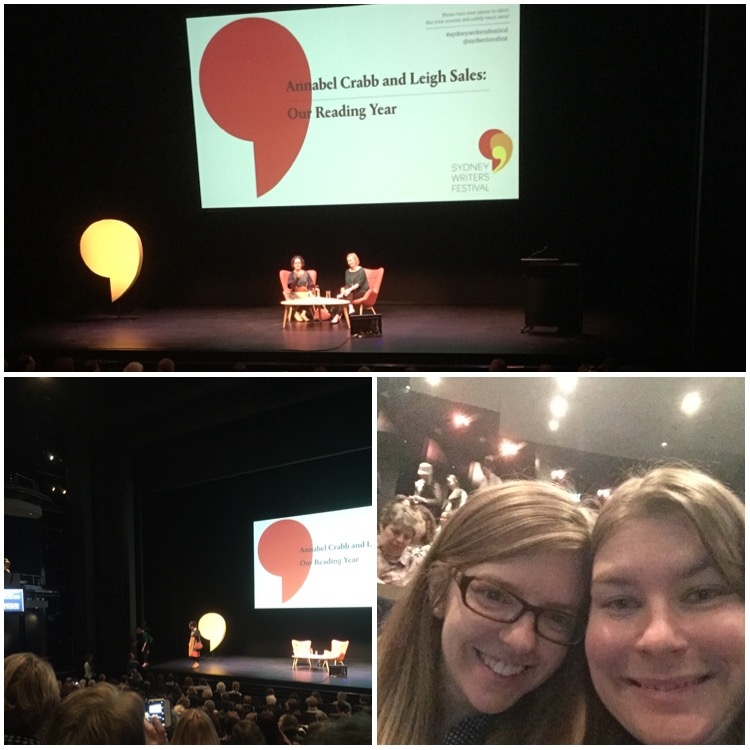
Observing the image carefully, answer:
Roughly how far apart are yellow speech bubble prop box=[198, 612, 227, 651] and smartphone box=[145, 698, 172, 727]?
11.8 inches

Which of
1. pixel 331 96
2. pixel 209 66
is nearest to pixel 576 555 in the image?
pixel 331 96

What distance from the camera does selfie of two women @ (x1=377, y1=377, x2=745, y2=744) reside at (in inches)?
131

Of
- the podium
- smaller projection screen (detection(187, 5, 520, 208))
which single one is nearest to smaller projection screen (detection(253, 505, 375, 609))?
the podium

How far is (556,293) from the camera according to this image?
21.7 feet

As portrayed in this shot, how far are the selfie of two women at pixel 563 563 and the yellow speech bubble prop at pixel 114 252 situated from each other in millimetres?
5147

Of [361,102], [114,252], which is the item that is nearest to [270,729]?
[361,102]

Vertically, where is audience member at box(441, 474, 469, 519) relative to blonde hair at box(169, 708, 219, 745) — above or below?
above

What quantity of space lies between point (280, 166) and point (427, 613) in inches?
196

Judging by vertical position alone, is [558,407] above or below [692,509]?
above

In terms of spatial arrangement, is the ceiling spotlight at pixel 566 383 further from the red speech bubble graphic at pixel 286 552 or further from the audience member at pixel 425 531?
the red speech bubble graphic at pixel 286 552

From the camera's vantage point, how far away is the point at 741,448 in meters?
3.36

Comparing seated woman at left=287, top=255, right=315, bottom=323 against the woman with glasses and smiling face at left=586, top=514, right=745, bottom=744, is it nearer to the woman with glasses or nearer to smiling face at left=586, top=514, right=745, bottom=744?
the woman with glasses

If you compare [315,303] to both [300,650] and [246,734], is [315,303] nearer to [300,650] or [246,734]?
[300,650]

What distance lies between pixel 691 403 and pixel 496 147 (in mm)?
4279
